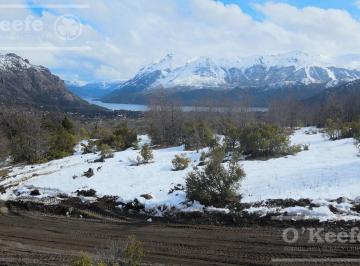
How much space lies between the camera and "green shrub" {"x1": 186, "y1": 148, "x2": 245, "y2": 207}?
60.1 ft

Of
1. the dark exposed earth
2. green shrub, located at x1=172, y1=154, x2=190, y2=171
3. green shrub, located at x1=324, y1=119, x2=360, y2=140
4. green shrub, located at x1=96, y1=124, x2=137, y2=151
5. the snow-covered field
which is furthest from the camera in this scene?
green shrub, located at x1=96, y1=124, x2=137, y2=151

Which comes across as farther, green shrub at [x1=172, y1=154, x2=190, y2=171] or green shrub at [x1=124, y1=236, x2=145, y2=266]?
green shrub at [x1=172, y1=154, x2=190, y2=171]

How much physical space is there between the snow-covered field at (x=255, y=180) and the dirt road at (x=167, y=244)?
2.43m

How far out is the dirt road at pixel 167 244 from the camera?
12.0 meters

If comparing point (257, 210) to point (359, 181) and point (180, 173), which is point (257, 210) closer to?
point (359, 181)

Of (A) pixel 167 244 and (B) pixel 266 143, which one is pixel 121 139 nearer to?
(B) pixel 266 143

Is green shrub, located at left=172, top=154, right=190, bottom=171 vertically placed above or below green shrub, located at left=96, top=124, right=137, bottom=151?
below

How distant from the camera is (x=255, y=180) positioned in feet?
68.3

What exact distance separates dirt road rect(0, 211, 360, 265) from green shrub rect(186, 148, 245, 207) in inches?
100

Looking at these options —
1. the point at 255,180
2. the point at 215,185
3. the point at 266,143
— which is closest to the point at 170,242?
the point at 215,185

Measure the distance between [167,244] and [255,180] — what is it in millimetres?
8174

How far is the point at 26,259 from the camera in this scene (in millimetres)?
13070

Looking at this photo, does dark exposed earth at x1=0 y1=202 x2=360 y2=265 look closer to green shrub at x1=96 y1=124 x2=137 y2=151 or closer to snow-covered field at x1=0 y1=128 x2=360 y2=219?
snow-covered field at x1=0 y1=128 x2=360 y2=219

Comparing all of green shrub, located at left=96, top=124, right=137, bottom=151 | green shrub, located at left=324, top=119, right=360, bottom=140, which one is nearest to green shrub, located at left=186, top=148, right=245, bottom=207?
green shrub, located at left=324, top=119, right=360, bottom=140
